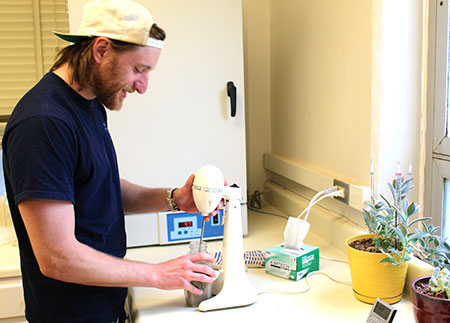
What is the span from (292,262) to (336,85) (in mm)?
641

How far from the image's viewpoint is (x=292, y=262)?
121 centimetres

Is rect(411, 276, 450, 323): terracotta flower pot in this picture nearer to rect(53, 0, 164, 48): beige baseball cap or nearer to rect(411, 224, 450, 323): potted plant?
rect(411, 224, 450, 323): potted plant

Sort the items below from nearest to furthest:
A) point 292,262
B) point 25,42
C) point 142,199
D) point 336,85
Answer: point 292,262
point 142,199
point 336,85
point 25,42

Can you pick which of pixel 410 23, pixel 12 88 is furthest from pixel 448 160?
pixel 12 88

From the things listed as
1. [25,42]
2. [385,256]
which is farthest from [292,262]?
[25,42]

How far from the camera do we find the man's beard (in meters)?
1.00

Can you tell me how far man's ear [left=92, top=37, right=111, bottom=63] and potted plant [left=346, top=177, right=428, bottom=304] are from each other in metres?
0.71

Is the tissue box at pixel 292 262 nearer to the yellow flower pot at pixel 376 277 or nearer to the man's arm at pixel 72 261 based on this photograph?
the yellow flower pot at pixel 376 277

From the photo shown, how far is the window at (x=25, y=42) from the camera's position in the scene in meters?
2.07

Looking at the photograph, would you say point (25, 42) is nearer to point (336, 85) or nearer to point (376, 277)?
point (336, 85)

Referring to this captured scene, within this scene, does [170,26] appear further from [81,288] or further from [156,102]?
[81,288]

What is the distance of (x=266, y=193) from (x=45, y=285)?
1.28m

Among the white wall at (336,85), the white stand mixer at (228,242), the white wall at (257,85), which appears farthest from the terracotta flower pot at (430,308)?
the white wall at (257,85)

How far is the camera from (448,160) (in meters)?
1.20
